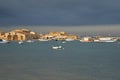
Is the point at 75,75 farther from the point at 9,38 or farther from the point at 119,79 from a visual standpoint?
the point at 9,38

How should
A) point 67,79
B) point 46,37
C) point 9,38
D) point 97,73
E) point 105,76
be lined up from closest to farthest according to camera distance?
point 67,79, point 105,76, point 97,73, point 9,38, point 46,37

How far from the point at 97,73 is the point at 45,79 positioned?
15.9ft

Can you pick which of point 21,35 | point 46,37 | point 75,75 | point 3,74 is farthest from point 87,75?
point 46,37

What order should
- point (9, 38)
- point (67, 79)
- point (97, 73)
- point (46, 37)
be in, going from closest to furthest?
point (67, 79), point (97, 73), point (9, 38), point (46, 37)

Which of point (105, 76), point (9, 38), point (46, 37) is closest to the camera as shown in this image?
point (105, 76)

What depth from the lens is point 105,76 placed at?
862 inches

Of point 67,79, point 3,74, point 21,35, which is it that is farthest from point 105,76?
point 21,35

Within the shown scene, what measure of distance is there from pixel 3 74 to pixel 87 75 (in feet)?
20.5

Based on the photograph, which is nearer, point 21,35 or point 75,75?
point 75,75

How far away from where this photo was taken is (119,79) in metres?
20.5

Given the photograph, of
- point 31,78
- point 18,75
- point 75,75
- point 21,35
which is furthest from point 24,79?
point 21,35

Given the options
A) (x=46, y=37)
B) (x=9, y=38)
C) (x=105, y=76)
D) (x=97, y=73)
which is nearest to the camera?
(x=105, y=76)

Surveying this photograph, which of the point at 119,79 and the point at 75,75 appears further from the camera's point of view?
the point at 75,75

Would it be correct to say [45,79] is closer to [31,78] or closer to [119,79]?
[31,78]
